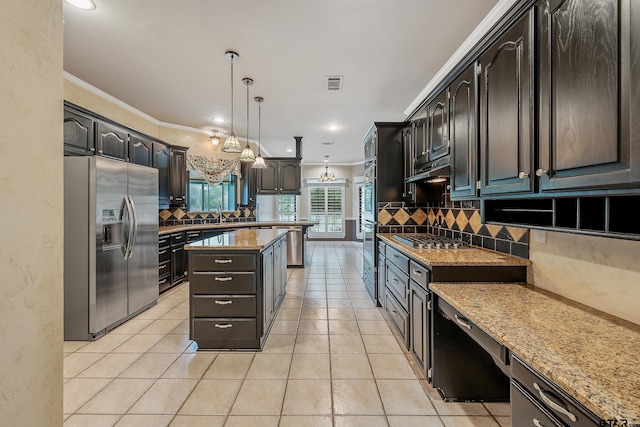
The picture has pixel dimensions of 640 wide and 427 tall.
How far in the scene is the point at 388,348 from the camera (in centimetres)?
261

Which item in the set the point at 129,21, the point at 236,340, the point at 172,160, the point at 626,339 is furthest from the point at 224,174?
the point at 626,339

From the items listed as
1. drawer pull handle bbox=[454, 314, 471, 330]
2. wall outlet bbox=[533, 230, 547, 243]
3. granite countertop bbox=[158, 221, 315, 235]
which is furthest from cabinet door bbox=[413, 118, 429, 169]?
granite countertop bbox=[158, 221, 315, 235]

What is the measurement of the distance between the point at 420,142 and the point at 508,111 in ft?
5.08

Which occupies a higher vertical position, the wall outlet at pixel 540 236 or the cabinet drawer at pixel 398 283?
the wall outlet at pixel 540 236

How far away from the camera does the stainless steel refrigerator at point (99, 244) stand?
2711 mm

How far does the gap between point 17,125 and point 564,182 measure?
1.90 meters

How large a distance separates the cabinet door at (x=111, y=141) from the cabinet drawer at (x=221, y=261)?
210cm

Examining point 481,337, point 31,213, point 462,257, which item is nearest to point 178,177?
point 31,213

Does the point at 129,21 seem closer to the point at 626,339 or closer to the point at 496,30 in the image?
the point at 496,30

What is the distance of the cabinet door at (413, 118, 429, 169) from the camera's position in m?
2.95

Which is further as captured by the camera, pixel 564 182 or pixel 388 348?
pixel 388 348

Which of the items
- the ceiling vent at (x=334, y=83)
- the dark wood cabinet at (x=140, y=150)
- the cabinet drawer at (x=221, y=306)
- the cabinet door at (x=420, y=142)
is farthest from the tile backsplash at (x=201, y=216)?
the cabinet door at (x=420, y=142)

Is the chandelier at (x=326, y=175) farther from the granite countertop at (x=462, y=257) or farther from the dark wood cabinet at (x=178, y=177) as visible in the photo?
the granite countertop at (x=462, y=257)

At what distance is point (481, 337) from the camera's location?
1356 millimetres
